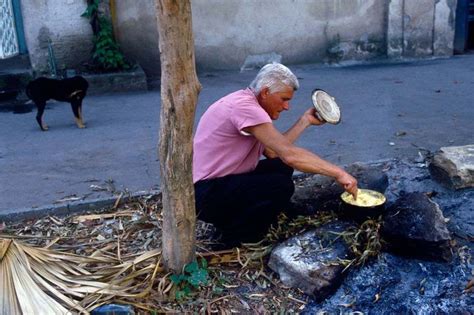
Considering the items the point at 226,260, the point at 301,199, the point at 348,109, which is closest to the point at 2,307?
the point at 226,260

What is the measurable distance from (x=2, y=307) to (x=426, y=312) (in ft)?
7.39

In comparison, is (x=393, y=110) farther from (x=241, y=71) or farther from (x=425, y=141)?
(x=241, y=71)

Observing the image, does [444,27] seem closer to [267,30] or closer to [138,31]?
[267,30]

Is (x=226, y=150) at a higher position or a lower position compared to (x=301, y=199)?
higher

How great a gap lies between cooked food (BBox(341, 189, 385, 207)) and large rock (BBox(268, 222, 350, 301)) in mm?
167

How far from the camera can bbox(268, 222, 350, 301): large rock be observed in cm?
342

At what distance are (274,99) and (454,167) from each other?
5.37ft

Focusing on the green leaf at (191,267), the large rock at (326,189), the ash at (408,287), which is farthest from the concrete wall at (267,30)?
the ash at (408,287)

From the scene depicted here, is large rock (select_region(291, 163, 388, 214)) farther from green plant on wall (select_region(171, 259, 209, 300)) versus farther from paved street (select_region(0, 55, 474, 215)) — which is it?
paved street (select_region(0, 55, 474, 215))

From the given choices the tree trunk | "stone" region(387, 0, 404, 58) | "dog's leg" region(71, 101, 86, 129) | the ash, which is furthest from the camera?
"stone" region(387, 0, 404, 58)

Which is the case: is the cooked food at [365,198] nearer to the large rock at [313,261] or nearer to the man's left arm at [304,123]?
the large rock at [313,261]

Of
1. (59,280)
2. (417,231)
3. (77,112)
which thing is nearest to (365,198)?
(417,231)

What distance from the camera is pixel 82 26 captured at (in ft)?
27.1

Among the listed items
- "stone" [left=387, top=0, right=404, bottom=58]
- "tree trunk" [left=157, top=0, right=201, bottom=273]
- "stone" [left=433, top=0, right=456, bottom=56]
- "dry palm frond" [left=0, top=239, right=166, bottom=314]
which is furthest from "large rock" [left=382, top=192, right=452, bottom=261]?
"stone" [left=433, top=0, right=456, bottom=56]
